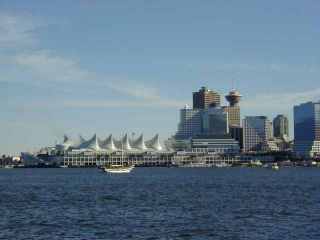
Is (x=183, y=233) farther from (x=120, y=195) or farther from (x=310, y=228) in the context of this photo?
(x=120, y=195)

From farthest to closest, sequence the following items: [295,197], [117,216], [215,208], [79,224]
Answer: [295,197], [215,208], [117,216], [79,224]

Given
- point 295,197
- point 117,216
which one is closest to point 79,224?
point 117,216

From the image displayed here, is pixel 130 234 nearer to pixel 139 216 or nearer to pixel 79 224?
pixel 79 224

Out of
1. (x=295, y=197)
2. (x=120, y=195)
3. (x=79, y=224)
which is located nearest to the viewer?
(x=79, y=224)

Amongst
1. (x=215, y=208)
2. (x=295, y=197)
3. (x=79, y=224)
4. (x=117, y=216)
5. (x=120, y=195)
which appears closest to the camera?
(x=79, y=224)

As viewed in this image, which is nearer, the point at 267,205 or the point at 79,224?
the point at 79,224

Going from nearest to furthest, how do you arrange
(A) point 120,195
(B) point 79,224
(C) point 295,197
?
(B) point 79,224 < (C) point 295,197 < (A) point 120,195

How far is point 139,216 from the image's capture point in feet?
128

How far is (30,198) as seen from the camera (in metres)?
54.4

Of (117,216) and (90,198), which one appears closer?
(117,216)

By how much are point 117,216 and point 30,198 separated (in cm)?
1723

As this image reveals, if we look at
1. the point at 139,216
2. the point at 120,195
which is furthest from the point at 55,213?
the point at 120,195

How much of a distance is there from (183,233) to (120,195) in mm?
25644

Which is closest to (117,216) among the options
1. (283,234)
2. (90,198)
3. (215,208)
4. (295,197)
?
(215,208)
